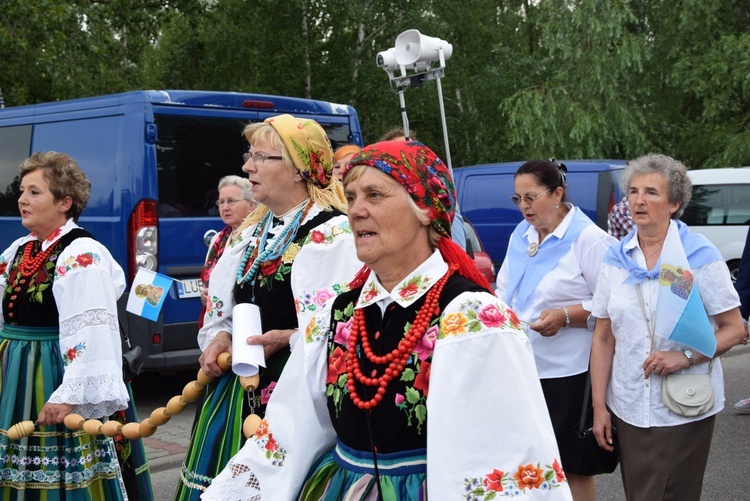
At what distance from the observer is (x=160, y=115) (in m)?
7.12

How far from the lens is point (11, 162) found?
26.9 ft

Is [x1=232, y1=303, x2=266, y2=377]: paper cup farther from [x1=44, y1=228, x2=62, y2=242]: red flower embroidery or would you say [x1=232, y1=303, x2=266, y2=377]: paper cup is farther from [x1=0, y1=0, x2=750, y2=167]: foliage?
[x1=0, y1=0, x2=750, y2=167]: foliage

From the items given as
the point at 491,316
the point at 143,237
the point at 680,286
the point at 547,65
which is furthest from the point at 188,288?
the point at 547,65

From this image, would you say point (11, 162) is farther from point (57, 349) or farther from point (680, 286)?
point (680, 286)

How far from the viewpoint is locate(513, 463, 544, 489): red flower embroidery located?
2.07 meters

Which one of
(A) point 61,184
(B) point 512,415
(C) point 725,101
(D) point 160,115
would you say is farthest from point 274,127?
(C) point 725,101

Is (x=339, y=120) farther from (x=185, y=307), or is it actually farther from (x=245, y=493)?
(x=245, y=493)

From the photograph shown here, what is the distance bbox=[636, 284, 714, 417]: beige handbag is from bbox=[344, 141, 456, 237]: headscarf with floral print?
166 cm

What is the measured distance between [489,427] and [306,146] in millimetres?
1822

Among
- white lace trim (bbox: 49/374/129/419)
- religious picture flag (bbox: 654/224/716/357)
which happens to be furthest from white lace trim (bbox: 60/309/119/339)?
religious picture flag (bbox: 654/224/716/357)

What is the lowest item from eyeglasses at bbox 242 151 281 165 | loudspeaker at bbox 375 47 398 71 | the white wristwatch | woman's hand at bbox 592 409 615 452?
woman's hand at bbox 592 409 615 452

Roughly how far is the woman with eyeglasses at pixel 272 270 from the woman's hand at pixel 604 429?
125 cm

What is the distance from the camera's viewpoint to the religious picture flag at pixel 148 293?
4.19m

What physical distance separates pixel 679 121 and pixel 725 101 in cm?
247
